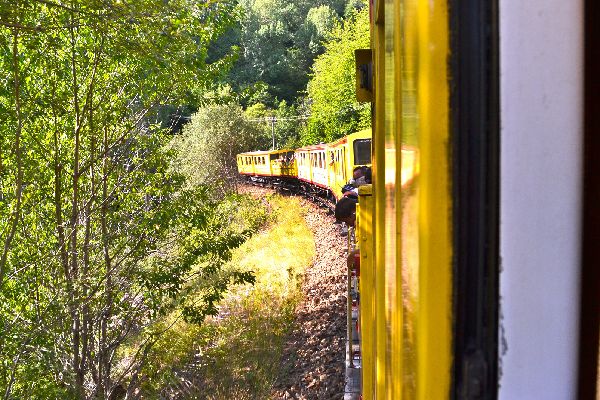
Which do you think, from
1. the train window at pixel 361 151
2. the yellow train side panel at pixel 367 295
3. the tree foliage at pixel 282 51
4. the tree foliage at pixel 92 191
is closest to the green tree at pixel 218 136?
the train window at pixel 361 151

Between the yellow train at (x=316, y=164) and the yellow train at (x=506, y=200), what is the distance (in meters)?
11.8

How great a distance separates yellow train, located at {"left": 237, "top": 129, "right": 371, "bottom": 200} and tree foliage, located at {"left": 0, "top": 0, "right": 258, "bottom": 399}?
6086 millimetres

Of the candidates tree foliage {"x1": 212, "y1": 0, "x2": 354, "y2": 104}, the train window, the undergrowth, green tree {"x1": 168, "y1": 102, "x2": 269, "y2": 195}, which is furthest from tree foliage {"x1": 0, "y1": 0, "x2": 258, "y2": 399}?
tree foliage {"x1": 212, "y1": 0, "x2": 354, "y2": 104}

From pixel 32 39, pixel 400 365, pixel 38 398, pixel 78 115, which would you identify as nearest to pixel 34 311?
pixel 38 398

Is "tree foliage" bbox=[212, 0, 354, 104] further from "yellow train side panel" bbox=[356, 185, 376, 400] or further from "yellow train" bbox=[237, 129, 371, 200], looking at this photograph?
"yellow train side panel" bbox=[356, 185, 376, 400]

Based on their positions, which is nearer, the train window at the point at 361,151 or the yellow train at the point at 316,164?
the train window at the point at 361,151

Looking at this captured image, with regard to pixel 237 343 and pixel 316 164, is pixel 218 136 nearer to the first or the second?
pixel 316 164

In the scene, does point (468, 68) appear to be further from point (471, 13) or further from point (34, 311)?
point (34, 311)

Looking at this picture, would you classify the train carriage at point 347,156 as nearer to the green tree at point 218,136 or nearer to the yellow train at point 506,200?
the yellow train at point 506,200

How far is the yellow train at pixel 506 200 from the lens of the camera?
0.79 m

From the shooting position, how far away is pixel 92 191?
21.5 feet

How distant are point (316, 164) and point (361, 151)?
7.26 metres

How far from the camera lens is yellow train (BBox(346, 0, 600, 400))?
795 millimetres

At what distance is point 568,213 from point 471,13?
1.08 feet
